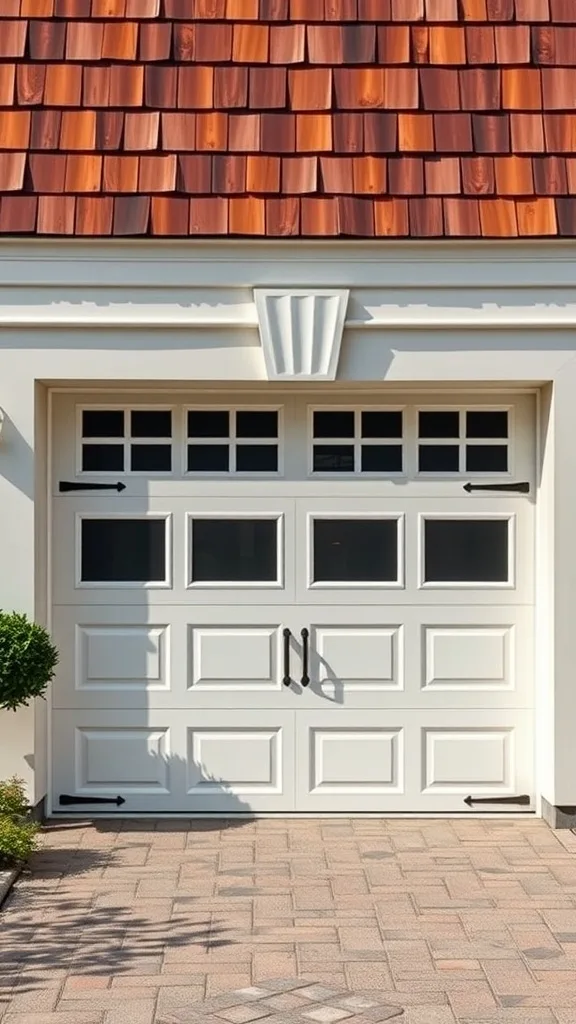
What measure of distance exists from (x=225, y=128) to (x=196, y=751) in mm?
3601

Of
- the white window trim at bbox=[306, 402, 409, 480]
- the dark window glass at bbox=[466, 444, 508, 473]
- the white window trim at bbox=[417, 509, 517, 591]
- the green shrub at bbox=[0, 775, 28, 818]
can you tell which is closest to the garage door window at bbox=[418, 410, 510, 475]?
the dark window glass at bbox=[466, 444, 508, 473]

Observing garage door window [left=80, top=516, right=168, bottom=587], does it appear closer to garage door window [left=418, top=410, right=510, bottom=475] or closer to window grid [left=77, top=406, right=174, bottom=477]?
window grid [left=77, top=406, right=174, bottom=477]

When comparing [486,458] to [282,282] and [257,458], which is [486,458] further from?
[282,282]

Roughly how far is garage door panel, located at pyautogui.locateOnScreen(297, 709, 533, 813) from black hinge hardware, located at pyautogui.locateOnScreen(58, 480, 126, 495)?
5.69 ft

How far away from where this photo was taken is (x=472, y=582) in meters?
8.02

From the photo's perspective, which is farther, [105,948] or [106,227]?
[106,227]

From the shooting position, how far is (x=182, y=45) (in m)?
7.79

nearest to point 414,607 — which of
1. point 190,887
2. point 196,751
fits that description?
point 196,751

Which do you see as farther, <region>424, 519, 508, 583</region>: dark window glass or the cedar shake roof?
<region>424, 519, 508, 583</region>: dark window glass

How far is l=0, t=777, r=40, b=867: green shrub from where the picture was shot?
6730 millimetres

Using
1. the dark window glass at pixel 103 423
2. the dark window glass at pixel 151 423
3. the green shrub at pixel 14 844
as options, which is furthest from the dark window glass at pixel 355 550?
the green shrub at pixel 14 844

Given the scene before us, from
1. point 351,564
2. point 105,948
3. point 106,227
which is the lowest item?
point 105,948

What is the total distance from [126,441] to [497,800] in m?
3.04

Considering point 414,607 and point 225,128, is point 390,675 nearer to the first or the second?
point 414,607
